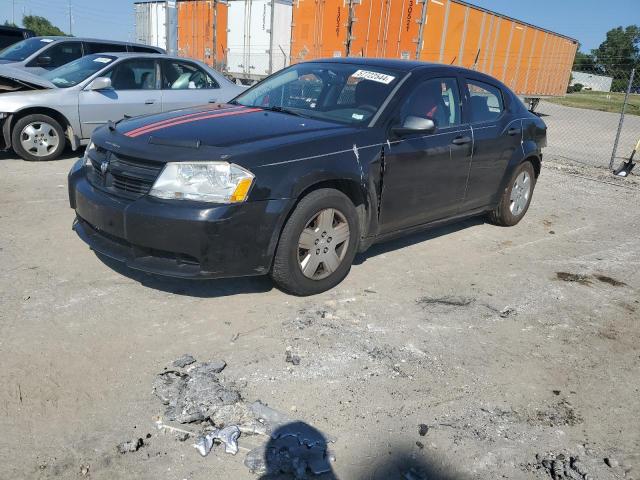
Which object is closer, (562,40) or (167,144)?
(167,144)

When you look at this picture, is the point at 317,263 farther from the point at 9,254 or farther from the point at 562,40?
the point at 562,40

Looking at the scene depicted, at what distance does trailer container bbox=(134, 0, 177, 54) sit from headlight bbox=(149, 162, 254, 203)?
19502mm

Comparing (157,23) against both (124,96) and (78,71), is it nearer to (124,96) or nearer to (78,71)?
(78,71)

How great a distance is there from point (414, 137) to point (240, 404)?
258cm

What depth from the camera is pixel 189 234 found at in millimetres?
3311

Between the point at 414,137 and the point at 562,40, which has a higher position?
the point at 562,40

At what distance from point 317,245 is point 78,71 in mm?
6126

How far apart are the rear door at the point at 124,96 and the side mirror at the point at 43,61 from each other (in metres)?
2.87

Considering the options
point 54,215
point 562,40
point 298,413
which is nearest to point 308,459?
point 298,413

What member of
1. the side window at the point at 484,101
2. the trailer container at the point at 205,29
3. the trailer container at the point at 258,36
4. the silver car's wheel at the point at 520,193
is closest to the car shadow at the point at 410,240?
the silver car's wheel at the point at 520,193

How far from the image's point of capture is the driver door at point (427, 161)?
430cm

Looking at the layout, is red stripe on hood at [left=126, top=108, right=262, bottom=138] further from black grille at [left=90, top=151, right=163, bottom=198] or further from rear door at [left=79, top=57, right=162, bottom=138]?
rear door at [left=79, top=57, right=162, bottom=138]

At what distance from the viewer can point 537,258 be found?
5402 mm

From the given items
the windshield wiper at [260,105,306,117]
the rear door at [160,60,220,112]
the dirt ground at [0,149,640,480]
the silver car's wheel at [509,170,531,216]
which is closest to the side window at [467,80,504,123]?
the silver car's wheel at [509,170,531,216]
